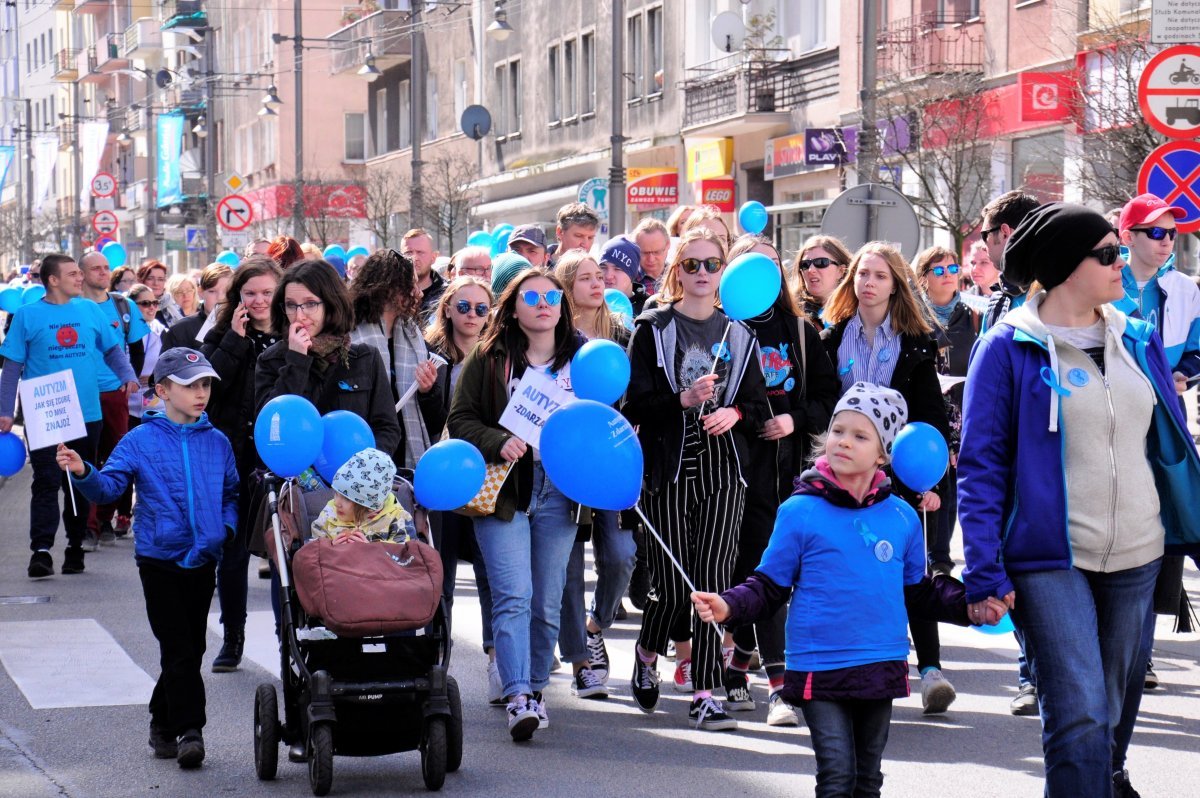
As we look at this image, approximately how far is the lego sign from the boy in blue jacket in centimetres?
2787

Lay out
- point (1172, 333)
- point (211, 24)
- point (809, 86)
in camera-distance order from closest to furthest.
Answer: point (1172, 333) → point (809, 86) → point (211, 24)

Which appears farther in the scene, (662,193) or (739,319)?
(662,193)

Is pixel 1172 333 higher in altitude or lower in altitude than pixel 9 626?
higher

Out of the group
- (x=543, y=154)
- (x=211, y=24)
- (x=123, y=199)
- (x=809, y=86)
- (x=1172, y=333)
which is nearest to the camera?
(x=1172, y=333)

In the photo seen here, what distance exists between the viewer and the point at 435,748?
6.55 m

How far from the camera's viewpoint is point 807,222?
30.2 m

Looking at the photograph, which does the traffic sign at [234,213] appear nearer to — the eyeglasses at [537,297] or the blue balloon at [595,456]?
the eyeglasses at [537,297]

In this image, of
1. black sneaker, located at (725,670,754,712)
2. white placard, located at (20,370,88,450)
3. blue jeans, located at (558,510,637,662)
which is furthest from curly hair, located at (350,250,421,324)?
black sneaker, located at (725,670,754,712)

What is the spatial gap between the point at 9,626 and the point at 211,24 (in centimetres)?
6422

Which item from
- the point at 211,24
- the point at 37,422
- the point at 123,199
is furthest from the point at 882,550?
the point at 123,199

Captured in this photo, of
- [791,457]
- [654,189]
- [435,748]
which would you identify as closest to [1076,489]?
[435,748]

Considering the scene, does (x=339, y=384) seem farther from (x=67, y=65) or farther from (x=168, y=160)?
(x=67, y=65)

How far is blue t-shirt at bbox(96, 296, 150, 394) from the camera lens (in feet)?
43.7

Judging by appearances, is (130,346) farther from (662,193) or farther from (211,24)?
(211,24)
